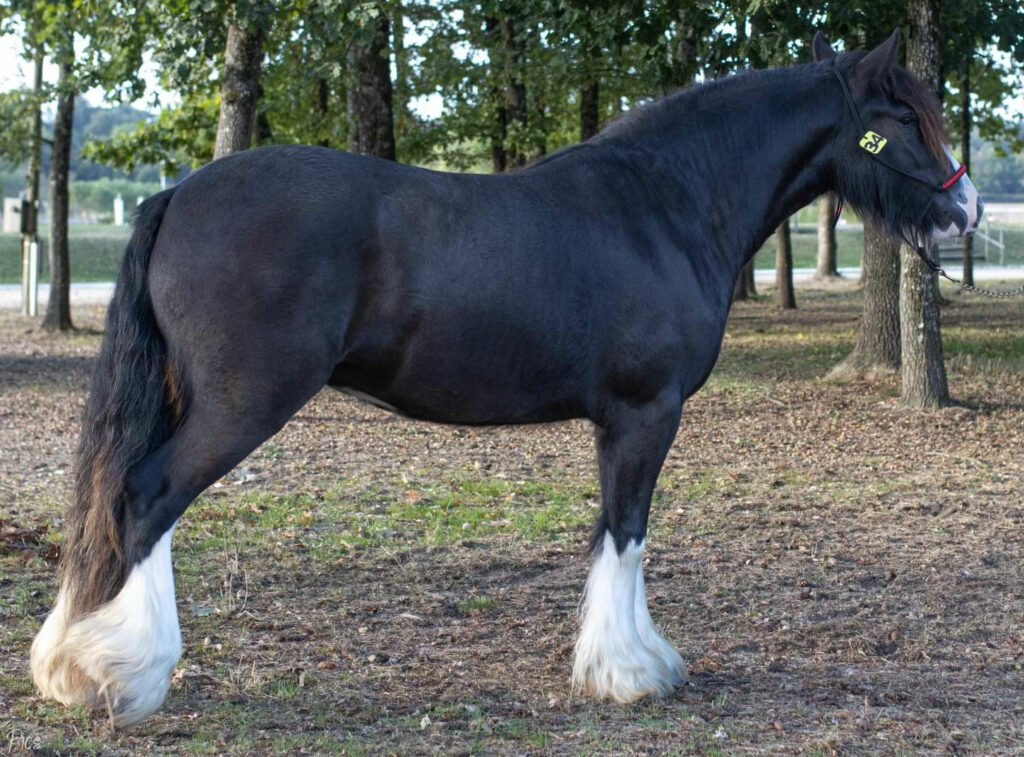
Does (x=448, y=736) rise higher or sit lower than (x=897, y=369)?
lower

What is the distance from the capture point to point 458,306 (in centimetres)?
381

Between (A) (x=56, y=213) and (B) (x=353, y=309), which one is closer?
(B) (x=353, y=309)

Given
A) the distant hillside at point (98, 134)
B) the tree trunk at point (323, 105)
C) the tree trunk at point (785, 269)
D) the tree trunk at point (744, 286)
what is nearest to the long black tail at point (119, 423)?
the tree trunk at point (323, 105)

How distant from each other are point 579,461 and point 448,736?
4981 mm

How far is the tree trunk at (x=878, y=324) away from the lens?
478 inches

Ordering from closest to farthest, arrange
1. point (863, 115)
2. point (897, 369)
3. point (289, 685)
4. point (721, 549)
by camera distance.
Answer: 1. point (289, 685)
2. point (863, 115)
3. point (721, 549)
4. point (897, 369)

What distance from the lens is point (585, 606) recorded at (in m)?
4.27

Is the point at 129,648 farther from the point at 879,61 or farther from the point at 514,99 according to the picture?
the point at 514,99

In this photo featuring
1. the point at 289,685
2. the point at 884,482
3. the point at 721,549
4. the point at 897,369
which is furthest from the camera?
the point at 897,369

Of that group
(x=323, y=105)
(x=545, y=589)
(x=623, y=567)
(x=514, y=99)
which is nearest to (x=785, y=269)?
(x=514, y=99)

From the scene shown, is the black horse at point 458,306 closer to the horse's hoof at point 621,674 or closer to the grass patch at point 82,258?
the horse's hoof at point 621,674

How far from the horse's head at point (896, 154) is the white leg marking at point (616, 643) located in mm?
1673

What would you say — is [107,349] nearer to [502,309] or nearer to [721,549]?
[502,309]

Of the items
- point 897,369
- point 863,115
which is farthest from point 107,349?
point 897,369
